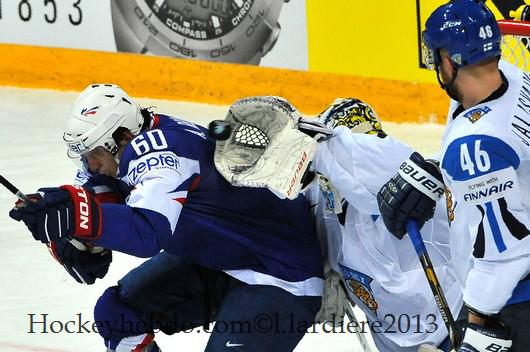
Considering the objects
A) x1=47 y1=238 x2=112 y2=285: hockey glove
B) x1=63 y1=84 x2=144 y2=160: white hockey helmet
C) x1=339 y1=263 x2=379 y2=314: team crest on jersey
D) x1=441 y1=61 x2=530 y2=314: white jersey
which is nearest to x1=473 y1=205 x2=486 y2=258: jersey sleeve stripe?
x1=441 y1=61 x2=530 y2=314: white jersey

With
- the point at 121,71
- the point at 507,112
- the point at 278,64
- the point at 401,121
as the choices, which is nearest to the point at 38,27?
the point at 121,71

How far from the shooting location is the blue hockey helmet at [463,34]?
8.74ft

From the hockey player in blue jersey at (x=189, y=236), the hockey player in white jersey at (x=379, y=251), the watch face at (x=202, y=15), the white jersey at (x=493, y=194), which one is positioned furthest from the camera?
the watch face at (x=202, y=15)

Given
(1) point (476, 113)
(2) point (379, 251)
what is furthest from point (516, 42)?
(1) point (476, 113)

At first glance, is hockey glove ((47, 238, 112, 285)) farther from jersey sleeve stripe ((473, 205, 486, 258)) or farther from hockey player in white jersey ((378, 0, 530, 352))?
jersey sleeve stripe ((473, 205, 486, 258))

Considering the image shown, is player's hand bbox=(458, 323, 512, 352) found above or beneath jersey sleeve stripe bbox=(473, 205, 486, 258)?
A: beneath

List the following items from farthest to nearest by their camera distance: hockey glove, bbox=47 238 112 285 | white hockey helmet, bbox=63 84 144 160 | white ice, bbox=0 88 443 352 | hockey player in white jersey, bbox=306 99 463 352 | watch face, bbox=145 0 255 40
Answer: watch face, bbox=145 0 255 40 → white ice, bbox=0 88 443 352 → hockey glove, bbox=47 238 112 285 → white hockey helmet, bbox=63 84 144 160 → hockey player in white jersey, bbox=306 99 463 352

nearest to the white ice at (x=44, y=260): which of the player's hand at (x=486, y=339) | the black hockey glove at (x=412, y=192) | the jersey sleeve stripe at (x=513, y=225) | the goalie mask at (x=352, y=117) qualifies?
the goalie mask at (x=352, y=117)

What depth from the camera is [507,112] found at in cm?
262

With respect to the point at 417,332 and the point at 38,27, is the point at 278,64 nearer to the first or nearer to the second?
the point at 38,27

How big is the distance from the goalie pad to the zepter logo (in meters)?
4.03

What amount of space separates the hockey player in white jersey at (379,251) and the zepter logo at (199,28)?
3.91 meters

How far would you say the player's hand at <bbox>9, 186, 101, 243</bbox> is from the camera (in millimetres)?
2895

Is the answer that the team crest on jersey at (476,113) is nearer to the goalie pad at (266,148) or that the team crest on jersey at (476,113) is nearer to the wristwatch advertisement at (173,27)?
the goalie pad at (266,148)
